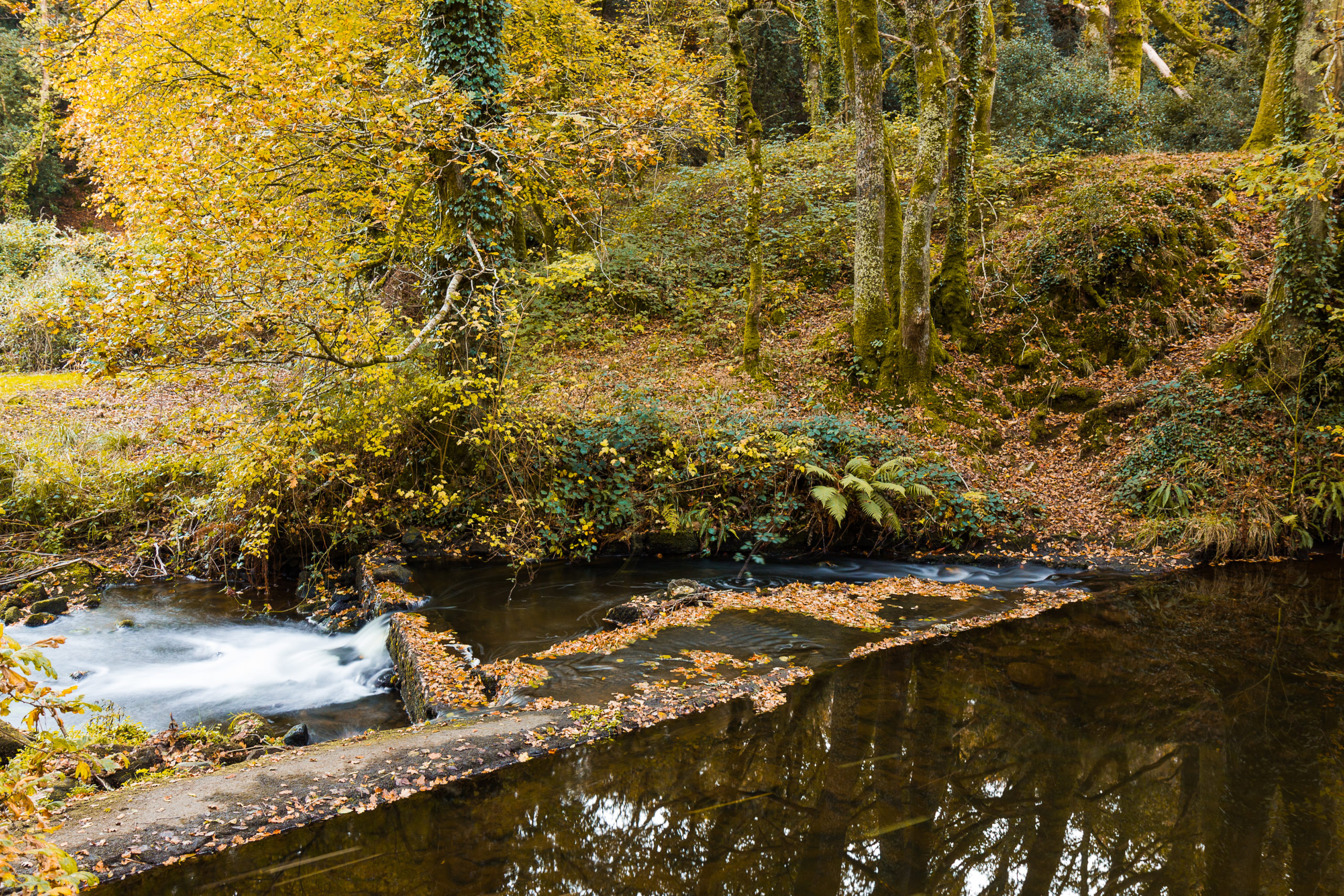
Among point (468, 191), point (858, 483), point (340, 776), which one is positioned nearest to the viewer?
point (340, 776)

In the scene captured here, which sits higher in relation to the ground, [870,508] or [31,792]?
[31,792]

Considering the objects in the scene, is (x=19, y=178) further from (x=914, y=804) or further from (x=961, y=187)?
(x=914, y=804)

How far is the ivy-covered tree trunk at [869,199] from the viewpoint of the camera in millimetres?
12125

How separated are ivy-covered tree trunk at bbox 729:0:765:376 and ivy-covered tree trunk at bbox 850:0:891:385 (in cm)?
176

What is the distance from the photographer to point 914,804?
4.62 meters

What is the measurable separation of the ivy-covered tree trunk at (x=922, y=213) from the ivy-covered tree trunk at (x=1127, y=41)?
433 inches

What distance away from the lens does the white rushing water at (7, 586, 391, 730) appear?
6.79 meters

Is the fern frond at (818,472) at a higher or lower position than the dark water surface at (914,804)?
higher

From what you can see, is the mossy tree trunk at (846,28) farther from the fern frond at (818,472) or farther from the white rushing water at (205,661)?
the white rushing water at (205,661)

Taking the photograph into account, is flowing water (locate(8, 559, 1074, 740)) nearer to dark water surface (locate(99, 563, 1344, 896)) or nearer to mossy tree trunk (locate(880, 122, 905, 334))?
dark water surface (locate(99, 563, 1344, 896))

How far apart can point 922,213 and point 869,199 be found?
3.17 feet

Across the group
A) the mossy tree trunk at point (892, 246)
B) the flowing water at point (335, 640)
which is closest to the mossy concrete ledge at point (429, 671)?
the flowing water at point (335, 640)

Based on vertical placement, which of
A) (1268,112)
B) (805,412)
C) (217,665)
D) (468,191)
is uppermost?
(1268,112)

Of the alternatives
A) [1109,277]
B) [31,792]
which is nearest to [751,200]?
[1109,277]
